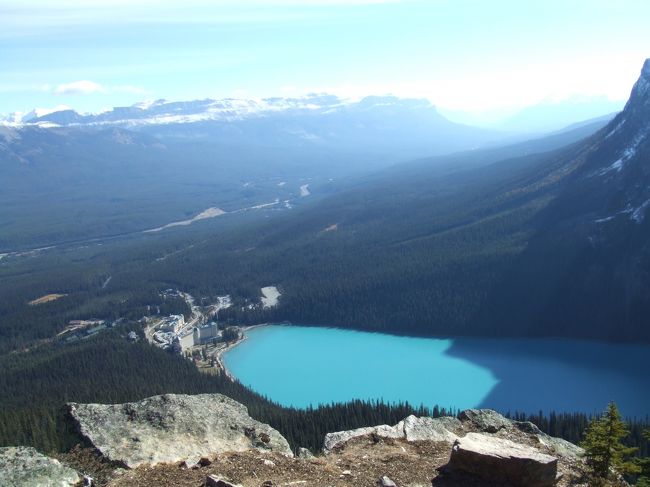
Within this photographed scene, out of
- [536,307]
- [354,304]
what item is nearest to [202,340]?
[354,304]

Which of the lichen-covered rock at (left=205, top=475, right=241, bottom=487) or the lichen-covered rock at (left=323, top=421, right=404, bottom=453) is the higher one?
the lichen-covered rock at (left=205, top=475, right=241, bottom=487)

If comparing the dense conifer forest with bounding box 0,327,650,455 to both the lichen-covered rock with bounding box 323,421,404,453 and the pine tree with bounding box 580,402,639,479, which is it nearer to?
the lichen-covered rock with bounding box 323,421,404,453

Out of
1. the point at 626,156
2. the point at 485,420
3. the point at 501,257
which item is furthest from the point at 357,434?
the point at 626,156

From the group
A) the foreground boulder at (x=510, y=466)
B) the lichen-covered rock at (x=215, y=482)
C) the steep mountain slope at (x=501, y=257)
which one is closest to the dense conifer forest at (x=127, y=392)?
the lichen-covered rock at (x=215, y=482)

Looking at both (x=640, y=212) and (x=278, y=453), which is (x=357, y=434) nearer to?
(x=278, y=453)

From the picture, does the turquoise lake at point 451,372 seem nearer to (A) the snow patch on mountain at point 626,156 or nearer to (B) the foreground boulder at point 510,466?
(B) the foreground boulder at point 510,466

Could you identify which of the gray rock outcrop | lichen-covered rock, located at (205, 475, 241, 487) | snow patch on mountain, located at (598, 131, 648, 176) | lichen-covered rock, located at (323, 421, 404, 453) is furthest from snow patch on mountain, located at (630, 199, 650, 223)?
lichen-covered rock, located at (205, 475, 241, 487)
